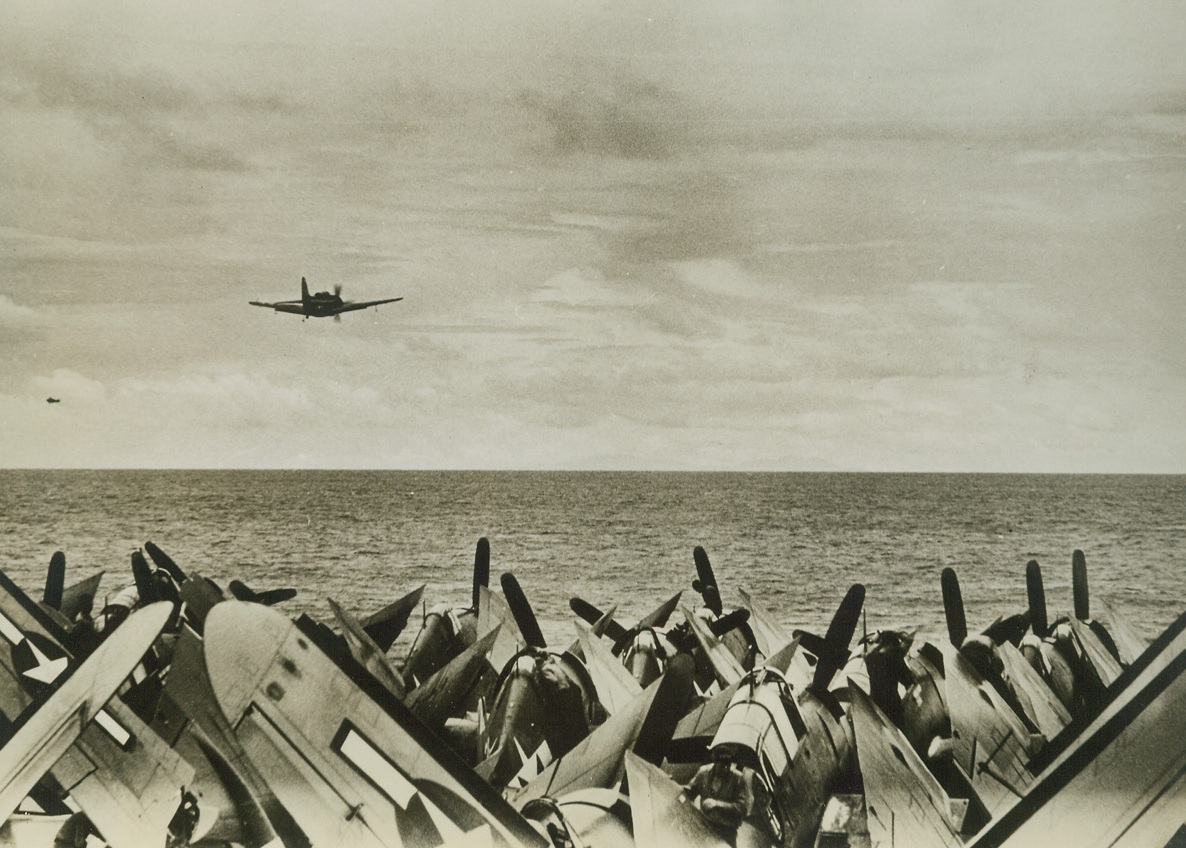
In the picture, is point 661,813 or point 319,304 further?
point 319,304

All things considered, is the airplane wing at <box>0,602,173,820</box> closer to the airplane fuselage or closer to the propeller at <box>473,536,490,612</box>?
the propeller at <box>473,536,490,612</box>

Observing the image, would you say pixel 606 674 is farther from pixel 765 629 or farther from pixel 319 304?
pixel 319 304

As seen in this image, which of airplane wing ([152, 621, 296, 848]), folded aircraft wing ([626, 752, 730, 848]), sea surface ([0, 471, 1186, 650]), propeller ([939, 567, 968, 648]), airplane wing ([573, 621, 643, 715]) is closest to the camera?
folded aircraft wing ([626, 752, 730, 848])

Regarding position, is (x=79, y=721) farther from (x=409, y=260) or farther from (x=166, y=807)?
(x=409, y=260)

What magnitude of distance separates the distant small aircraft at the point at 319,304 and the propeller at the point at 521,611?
1.09 m

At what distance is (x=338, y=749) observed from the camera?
107 inches

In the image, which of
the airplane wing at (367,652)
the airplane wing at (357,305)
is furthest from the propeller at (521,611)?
the airplane wing at (357,305)

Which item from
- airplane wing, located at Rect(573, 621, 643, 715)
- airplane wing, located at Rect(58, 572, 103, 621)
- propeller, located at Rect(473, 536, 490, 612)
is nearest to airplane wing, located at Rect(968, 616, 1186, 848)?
airplane wing, located at Rect(573, 621, 643, 715)

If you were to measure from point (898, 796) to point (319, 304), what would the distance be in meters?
2.53

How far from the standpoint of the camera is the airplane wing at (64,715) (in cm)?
283

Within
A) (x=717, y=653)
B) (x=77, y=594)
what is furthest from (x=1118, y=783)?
(x=77, y=594)

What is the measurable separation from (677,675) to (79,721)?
77.2 inches

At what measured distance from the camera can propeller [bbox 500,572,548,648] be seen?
9.97 ft

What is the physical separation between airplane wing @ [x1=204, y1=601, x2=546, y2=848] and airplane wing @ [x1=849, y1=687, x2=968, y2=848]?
108cm
